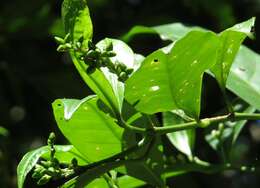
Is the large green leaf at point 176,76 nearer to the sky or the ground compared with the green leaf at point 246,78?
nearer to the sky

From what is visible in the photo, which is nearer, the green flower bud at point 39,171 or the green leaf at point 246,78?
the green flower bud at point 39,171

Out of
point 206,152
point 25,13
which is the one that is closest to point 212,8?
point 206,152

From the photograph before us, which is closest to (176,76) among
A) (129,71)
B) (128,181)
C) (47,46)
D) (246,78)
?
(129,71)

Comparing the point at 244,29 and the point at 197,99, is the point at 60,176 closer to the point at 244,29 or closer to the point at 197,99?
the point at 197,99

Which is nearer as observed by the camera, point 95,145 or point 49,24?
point 95,145

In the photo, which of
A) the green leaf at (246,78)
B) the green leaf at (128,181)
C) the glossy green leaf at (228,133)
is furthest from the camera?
the glossy green leaf at (228,133)

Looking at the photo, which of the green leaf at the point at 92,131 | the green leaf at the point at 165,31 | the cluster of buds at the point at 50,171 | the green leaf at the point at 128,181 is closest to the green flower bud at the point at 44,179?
the cluster of buds at the point at 50,171

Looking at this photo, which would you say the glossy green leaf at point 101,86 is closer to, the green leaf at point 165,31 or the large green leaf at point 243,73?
the large green leaf at point 243,73
